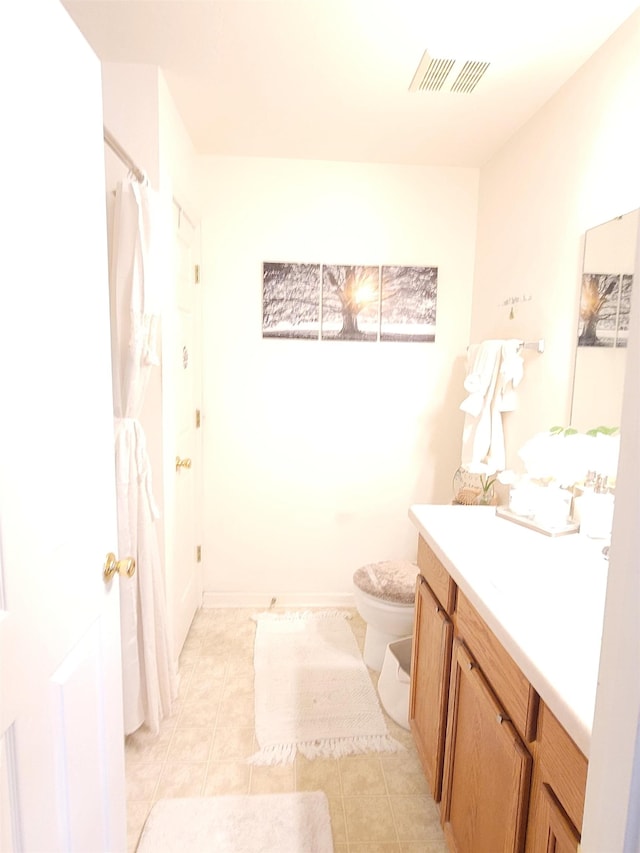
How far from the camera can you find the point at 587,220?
1523 millimetres

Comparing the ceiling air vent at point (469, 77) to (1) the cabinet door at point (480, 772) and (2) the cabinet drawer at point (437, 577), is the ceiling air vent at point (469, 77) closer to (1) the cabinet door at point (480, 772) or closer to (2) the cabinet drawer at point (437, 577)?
(2) the cabinet drawer at point (437, 577)

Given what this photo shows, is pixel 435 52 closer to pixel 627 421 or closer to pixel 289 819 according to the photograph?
pixel 627 421

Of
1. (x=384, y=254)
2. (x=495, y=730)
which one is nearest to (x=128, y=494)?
(x=495, y=730)

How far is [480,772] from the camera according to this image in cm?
105

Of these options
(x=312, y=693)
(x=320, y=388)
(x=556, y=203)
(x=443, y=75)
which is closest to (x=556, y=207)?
→ (x=556, y=203)

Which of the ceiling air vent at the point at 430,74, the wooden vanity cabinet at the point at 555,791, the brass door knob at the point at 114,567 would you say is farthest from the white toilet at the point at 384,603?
the ceiling air vent at the point at 430,74

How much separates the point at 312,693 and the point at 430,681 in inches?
29.6

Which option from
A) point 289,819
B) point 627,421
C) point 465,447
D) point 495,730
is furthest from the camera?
point 465,447

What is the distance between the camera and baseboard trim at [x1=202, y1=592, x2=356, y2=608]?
8.78ft

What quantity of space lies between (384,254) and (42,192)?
1.99m

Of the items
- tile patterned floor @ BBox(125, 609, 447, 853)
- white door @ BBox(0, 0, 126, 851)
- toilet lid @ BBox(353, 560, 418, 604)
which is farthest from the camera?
toilet lid @ BBox(353, 560, 418, 604)

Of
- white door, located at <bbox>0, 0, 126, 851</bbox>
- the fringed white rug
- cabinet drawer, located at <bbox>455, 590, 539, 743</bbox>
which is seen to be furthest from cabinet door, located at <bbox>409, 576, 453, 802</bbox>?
white door, located at <bbox>0, 0, 126, 851</bbox>

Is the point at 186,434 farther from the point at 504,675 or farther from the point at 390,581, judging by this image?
the point at 504,675

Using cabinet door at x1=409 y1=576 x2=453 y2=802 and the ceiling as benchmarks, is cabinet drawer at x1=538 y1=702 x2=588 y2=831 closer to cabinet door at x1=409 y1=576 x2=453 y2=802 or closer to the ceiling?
cabinet door at x1=409 y1=576 x2=453 y2=802
